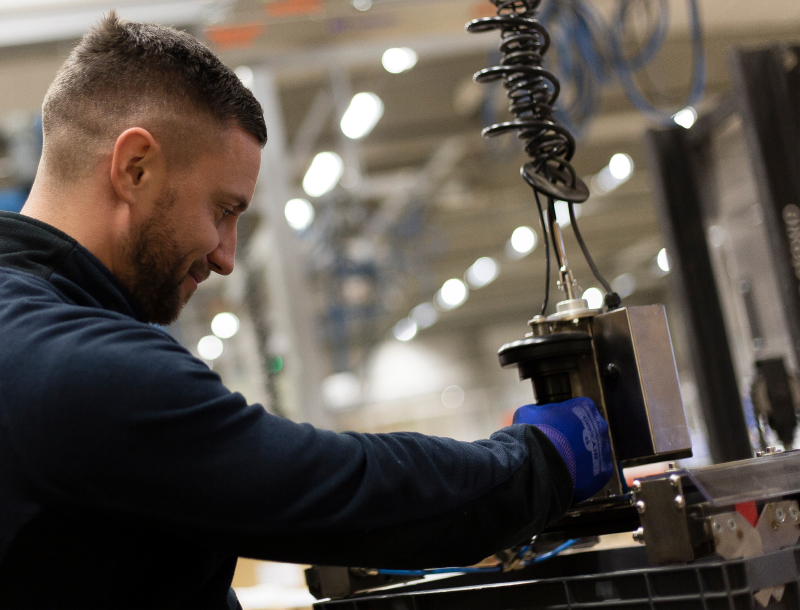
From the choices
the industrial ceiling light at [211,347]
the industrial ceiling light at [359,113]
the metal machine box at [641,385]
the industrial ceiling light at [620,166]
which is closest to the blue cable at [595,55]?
the industrial ceiling light at [359,113]

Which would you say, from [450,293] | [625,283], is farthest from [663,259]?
[625,283]

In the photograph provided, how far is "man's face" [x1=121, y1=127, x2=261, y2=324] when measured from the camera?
1.07 m

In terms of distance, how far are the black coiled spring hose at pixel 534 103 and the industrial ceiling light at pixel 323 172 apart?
188 inches

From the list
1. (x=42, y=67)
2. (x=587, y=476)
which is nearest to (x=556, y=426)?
(x=587, y=476)

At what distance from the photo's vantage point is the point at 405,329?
15.9 m

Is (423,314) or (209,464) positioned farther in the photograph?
(423,314)

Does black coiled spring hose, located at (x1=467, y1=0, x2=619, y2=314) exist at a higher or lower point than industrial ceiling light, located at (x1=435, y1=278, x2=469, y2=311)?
lower

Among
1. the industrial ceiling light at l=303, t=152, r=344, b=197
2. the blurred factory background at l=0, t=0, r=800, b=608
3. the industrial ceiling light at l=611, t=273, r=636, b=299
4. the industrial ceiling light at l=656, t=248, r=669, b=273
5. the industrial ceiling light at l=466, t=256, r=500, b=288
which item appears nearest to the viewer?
the industrial ceiling light at l=656, t=248, r=669, b=273

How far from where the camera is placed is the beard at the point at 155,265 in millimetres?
1067

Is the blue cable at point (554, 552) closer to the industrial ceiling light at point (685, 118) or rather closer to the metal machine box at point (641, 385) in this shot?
the metal machine box at point (641, 385)

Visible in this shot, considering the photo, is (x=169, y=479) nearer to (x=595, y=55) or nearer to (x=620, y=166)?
(x=595, y=55)

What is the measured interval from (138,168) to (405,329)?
1486 centimetres

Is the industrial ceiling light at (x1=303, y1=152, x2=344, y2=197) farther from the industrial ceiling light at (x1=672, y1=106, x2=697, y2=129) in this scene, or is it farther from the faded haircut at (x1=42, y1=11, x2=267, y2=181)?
the faded haircut at (x1=42, y1=11, x2=267, y2=181)

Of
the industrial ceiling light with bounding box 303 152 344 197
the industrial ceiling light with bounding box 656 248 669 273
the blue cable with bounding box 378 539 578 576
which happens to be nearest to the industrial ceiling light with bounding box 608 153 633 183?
the industrial ceiling light with bounding box 656 248 669 273
